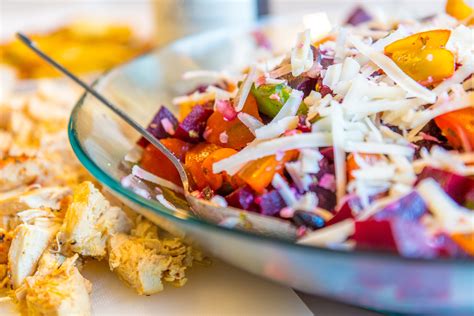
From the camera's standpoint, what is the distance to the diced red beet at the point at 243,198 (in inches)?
31.7

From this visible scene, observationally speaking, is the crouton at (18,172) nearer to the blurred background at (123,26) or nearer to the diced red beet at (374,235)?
the diced red beet at (374,235)

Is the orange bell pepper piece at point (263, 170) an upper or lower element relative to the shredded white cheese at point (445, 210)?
lower

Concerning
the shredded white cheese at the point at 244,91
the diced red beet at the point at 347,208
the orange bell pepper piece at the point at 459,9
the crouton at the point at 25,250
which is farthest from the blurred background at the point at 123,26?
the crouton at the point at 25,250

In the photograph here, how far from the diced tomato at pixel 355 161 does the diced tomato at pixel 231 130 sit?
18 cm

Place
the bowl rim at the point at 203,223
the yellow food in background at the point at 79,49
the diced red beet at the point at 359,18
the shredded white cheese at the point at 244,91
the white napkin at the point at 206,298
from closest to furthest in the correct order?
the bowl rim at the point at 203,223 < the white napkin at the point at 206,298 < the shredded white cheese at the point at 244,91 < the diced red beet at the point at 359,18 < the yellow food in background at the point at 79,49

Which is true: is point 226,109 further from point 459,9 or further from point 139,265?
point 459,9

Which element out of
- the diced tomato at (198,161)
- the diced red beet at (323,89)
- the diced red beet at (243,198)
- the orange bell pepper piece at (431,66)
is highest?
the orange bell pepper piece at (431,66)

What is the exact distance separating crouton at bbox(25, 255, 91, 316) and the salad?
0.49 feet

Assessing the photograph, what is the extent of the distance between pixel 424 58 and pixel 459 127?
0.44 feet

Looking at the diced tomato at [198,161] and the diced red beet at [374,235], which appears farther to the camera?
the diced tomato at [198,161]

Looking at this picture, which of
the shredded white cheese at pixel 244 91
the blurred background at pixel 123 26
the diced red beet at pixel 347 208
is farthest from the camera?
the blurred background at pixel 123 26

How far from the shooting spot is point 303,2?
114 inches

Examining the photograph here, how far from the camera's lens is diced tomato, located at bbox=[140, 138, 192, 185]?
3.15 feet

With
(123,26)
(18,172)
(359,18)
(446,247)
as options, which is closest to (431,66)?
(446,247)
